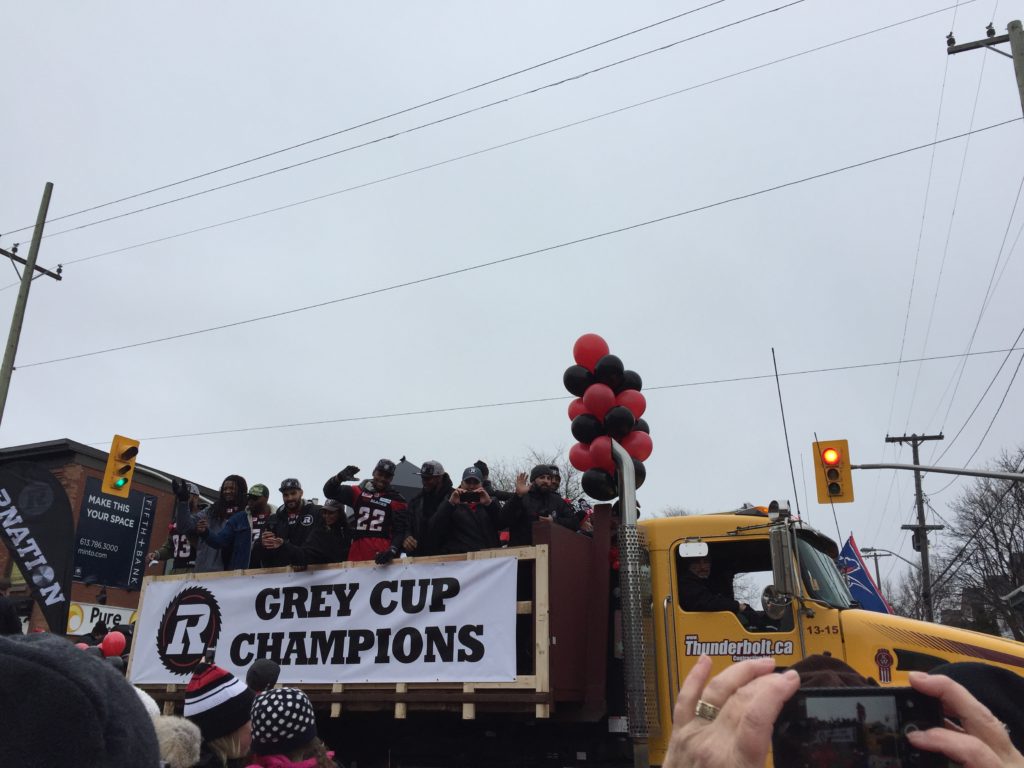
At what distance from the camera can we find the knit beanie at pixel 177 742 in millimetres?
2648

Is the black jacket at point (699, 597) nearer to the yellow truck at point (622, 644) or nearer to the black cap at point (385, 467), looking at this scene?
the yellow truck at point (622, 644)

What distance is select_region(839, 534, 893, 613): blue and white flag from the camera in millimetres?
11781

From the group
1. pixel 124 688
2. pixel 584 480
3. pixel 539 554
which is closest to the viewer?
pixel 124 688

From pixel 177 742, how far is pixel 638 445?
5964 millimetres

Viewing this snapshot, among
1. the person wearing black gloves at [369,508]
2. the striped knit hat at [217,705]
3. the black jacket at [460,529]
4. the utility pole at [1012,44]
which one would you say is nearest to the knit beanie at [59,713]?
the striped knit hat at [217,705]

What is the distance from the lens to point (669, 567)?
22.5ft

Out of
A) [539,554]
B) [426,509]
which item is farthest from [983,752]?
[426,509]

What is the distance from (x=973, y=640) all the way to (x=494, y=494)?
4700 millimetres

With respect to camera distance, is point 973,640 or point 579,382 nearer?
point 973,640

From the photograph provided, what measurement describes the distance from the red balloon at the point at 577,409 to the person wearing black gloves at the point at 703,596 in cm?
189

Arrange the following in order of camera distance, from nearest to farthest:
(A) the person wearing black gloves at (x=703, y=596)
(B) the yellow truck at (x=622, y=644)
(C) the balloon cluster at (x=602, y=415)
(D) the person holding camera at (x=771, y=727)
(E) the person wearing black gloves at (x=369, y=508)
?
(D) the person holding camera at (x=771, y=727)
(B) the yellow truck at (x=622, y=644)
(A) the person wearing black gloves at (x=703, y=596)
(C) the balloon cluster at (x=602, y=415)
(E) the person wearing black gloves at (x=369, y=508)

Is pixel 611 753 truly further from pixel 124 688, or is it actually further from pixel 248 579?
pixel 124 688

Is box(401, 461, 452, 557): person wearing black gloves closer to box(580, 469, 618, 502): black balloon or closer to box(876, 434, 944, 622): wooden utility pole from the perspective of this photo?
box(580, 469, 618, 502): black balloon

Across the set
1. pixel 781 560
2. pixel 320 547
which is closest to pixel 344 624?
pixel 320 547
